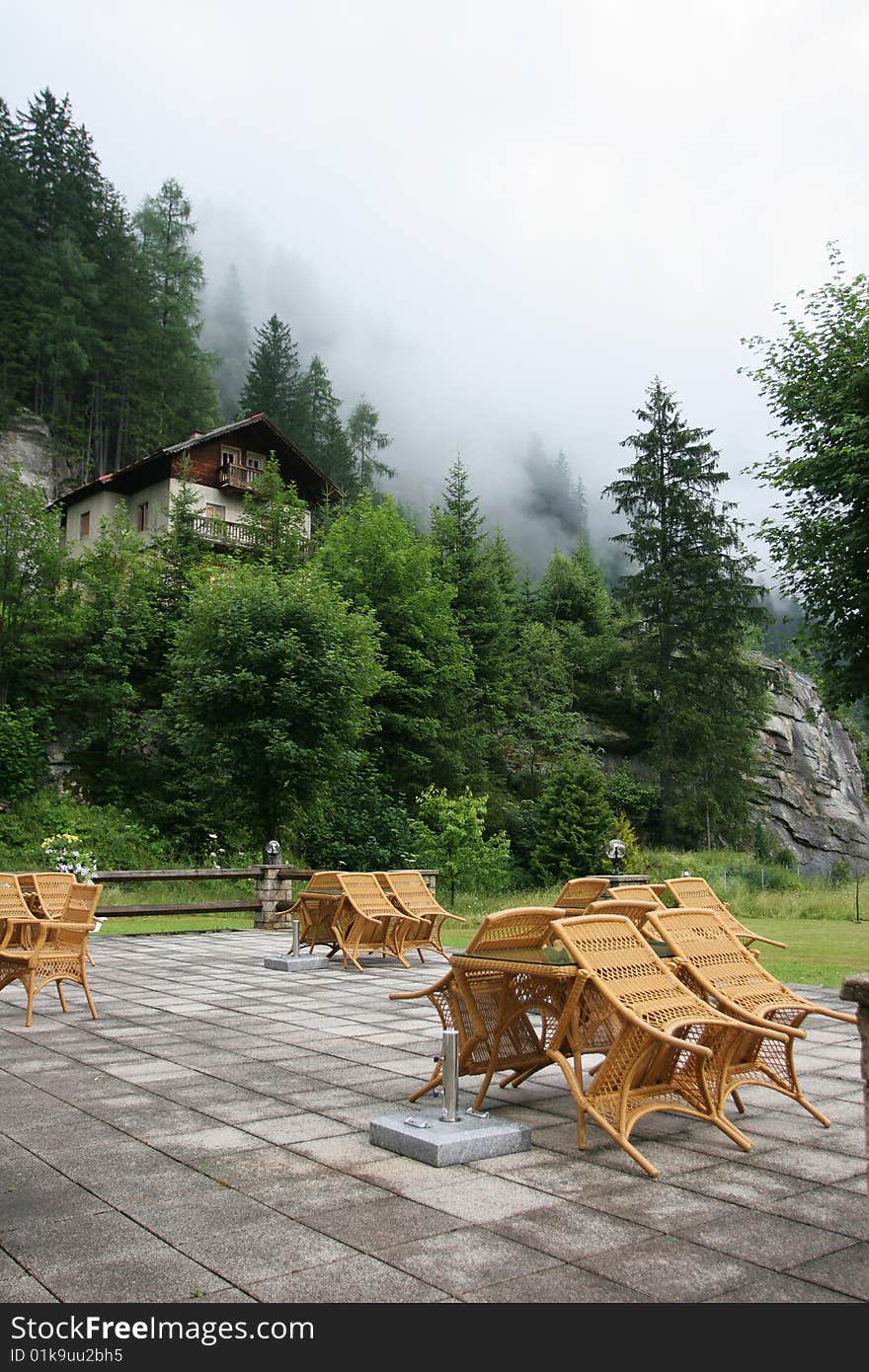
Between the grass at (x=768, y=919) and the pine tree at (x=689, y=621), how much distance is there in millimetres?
8974

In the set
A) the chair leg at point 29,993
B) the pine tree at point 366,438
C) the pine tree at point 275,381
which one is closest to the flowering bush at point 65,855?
the chair leg at point 29,993

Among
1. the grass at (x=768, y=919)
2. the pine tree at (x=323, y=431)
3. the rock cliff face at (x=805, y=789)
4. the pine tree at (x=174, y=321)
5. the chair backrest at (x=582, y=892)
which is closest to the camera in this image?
the chair backrest at (x=582, y=892)

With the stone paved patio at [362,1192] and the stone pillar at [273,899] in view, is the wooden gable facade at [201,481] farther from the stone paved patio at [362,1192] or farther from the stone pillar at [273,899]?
the stone paved patio at [362,1192]

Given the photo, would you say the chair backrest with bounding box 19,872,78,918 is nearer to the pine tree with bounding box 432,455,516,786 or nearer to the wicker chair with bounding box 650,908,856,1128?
the wicker chair with bounding box 650,908,856,1128

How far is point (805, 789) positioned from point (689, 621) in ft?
31.9

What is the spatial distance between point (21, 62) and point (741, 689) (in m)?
41.1

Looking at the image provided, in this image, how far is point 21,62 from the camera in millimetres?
44500

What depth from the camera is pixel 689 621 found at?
108ft

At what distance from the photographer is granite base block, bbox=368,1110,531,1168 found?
12.2 ft

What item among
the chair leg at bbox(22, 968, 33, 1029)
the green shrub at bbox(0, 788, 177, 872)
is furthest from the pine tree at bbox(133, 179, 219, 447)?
the chair leg at bbox(22, 968, 33, 1029)

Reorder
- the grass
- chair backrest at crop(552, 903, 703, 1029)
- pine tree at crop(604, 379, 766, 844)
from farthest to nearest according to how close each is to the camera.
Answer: pine tree at crop(604, 379, 766, 844) → the grass → chair backrest at crop(552, 903, 703, 1029)

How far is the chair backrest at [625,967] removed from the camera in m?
3.94

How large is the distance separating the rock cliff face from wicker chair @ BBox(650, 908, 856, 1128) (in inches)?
1211

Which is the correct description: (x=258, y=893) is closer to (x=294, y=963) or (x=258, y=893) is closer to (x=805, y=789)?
(x=294, y=963)
